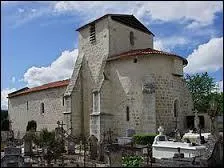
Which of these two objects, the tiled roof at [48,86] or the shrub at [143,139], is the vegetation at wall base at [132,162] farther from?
the tiled roof at [48,86]

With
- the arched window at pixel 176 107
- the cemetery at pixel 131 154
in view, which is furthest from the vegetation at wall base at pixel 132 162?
the arched window at pixel 176 107

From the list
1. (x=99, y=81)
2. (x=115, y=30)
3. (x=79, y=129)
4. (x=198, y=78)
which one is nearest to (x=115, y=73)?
(x=99, y=81)

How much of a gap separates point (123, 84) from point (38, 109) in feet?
44.0

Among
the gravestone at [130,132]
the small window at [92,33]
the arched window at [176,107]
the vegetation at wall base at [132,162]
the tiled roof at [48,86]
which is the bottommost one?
the vegetation at wall base at [132,162]

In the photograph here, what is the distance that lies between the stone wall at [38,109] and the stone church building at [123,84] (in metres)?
3.65

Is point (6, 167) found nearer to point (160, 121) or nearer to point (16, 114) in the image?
point (160, 121)

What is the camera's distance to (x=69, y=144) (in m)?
20.9

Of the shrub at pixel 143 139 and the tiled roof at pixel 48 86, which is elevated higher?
the tiled roof at pixel 48 86

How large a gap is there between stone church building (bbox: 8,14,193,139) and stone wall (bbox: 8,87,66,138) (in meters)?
3.65

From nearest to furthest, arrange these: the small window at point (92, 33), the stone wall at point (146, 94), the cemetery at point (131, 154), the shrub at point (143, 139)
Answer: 1. the cemetery at point (131, 154)
2. the shrub at point (143, 139)
3. the stone wall at point (146, 94)
4. the small window at point (92, 33)

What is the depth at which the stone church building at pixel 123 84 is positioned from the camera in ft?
81.9

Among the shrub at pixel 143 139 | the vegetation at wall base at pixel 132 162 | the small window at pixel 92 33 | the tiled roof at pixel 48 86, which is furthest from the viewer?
Result: the tiled roof at pixel 48 86

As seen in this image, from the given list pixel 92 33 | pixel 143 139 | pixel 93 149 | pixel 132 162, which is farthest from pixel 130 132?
pixel 92 33

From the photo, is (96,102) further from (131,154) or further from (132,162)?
(132,162)
